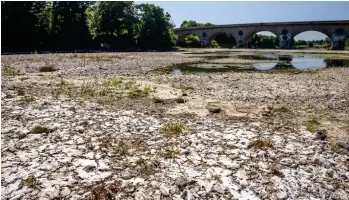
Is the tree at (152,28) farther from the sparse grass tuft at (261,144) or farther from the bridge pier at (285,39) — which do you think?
the sparse grass tuft at (261,144)

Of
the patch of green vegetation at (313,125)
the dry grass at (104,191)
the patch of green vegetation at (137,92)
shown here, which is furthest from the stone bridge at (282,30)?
the dry grass at (104,191)

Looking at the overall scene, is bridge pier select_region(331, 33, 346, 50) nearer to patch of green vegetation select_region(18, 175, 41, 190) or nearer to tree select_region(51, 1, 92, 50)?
tree select_region(51, 1, 92, 50)

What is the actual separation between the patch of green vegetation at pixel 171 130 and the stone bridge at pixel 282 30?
319ft

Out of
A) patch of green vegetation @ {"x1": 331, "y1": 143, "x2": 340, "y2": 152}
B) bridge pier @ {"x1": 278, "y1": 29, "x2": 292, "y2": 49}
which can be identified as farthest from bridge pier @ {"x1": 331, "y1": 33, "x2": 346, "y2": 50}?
patch of green vegetation @ {"x1": 331, "y1": 143, "x2": 340, "y2": 152}

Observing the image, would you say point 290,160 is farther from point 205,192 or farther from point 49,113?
point 49,113

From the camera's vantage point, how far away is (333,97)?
13992 millimetres

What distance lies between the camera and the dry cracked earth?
5559mm

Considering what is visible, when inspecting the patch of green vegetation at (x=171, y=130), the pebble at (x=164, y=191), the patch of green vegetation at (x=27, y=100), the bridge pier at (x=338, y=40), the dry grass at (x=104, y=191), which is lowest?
the pebble at (x=164, y=191)

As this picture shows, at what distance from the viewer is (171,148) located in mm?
7336

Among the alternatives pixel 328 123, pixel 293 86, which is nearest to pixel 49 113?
pixel 328 123

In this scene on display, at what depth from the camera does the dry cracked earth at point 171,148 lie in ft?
18.2

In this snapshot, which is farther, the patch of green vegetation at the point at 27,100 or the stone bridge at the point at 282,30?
the stone bridge at the point at 282,30

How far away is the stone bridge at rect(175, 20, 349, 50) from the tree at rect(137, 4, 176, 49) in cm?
3559

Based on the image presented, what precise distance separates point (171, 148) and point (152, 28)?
3113 inches
